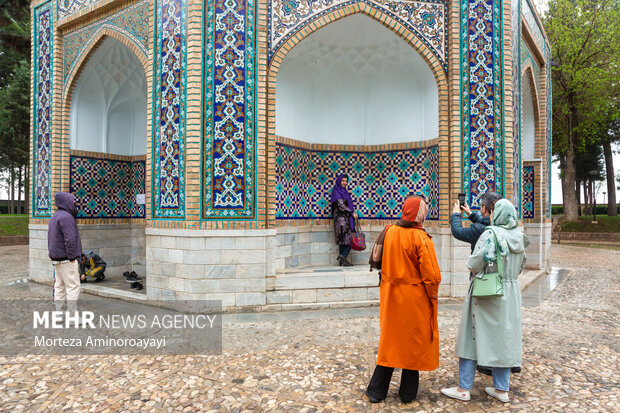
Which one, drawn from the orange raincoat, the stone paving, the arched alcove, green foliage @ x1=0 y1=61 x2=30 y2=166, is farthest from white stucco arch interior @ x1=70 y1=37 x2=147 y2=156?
green foliage @ x1=0 y1=61 x2=30 y2=166

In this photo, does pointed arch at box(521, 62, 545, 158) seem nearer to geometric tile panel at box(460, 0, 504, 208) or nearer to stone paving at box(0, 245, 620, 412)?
geometric tile panel at box(460, 0, 504, 208)

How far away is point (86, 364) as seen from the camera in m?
4.11

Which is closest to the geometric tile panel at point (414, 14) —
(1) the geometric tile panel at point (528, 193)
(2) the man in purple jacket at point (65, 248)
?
(2) the man in purple jacket at point (65, 248)

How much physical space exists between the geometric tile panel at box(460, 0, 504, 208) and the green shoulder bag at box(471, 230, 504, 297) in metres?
3.76

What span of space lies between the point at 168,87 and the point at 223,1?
1385 millimetres

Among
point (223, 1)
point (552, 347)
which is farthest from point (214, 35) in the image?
point (552, 347)

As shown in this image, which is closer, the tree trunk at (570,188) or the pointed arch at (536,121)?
the pointed arch at (536,121)

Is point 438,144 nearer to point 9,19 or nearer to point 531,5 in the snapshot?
point 531,5

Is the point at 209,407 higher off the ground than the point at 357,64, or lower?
lower

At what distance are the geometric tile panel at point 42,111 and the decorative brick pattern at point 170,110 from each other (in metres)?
3.03

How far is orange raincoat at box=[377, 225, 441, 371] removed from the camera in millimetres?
3238

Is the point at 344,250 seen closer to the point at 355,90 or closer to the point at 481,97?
the point at 355,90

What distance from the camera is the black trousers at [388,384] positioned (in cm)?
332

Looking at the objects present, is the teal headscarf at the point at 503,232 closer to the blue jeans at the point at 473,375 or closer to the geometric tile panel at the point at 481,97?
the blue jeans at the point at 473,375
